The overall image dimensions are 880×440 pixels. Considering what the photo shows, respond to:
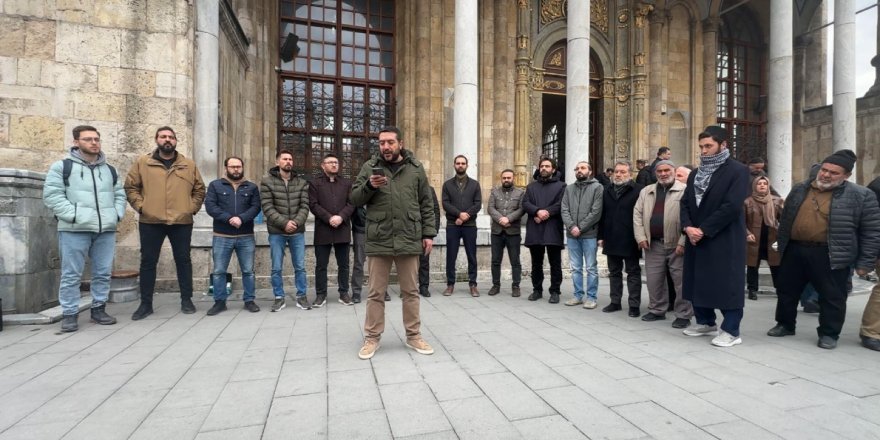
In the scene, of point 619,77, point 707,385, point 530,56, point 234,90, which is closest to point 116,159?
point 234,90

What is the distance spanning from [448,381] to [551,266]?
363cm

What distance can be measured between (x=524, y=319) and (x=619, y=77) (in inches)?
438

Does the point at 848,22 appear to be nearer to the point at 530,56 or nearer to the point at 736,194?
the point at 530,56

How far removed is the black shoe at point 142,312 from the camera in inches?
199

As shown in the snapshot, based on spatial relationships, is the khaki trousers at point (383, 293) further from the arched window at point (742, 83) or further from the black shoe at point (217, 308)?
the arched window at point (742, 83)

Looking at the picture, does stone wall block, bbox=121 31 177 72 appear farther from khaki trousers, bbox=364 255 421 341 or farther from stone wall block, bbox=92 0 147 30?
khaki trousers, bbox=364 255 421 341

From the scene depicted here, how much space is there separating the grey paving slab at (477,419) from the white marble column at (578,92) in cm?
678

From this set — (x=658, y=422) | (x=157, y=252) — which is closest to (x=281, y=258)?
(x=157, y=252)

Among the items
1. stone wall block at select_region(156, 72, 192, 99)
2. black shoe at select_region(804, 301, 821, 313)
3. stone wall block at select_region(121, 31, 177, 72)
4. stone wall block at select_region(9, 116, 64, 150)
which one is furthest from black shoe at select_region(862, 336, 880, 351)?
stone wall block at select_region(9, 116, 64, 150)

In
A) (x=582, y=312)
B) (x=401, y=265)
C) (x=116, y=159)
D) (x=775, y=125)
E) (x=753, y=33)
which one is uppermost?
(x=753, y=33)

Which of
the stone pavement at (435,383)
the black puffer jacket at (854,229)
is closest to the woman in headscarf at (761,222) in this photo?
the stone pavement at (435,383)

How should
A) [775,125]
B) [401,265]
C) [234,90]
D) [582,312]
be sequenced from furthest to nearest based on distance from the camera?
Answer: [775,125] < [234,90] < [582,312] < [401,265]

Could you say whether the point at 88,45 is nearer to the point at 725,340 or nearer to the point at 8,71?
the point at 8,71

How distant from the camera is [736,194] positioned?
3996mm
